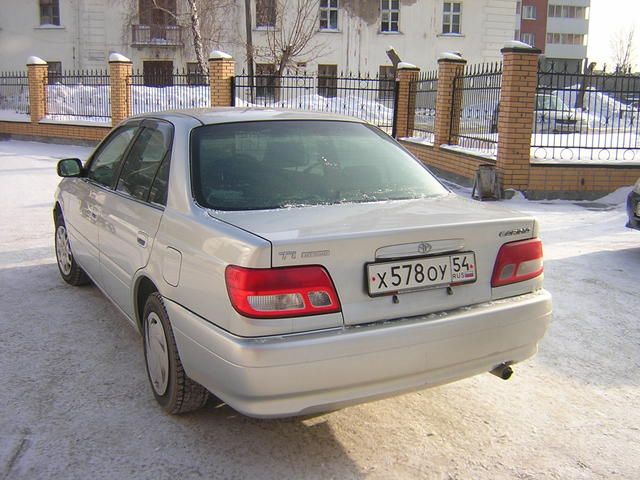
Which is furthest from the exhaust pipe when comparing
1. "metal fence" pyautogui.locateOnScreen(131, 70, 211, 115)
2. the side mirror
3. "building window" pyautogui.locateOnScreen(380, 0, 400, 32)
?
"building window" pyautogui.locateOnScreen(380, 0, 400, 32)

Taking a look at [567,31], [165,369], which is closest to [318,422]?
[165,369]

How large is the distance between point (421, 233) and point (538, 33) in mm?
72132

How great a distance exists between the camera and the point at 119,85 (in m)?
19.6

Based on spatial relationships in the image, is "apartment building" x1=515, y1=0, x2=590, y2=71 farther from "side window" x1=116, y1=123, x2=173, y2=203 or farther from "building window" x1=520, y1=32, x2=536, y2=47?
"side window" x1=116, y1=123, x2=173, y2=203

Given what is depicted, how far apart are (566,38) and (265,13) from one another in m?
50.9

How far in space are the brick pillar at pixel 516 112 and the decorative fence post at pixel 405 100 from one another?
5858mm

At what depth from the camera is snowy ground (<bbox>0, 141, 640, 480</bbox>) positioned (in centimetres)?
292

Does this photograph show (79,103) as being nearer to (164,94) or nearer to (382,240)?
(164,94)

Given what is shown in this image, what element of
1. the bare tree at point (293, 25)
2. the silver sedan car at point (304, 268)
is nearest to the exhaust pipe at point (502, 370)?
the silver sedan car at point (304, 268)

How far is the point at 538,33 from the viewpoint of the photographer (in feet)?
224

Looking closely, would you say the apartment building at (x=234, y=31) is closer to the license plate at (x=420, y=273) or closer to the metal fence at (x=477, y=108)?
the metal fence at (x=477, y=108)

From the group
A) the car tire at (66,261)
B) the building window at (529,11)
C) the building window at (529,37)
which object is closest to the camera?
the car tire at (66,261)

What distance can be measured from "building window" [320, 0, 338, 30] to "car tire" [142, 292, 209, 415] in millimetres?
33887

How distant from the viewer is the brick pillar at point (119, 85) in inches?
767
